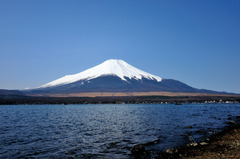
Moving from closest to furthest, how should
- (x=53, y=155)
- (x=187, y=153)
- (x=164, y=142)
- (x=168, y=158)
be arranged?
(x=168, y=158) < (x=187, y=153) < (x=53, y=155) < (x=164, y=142)

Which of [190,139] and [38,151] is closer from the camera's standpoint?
[38,151]

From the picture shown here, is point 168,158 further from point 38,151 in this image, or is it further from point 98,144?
point 38,151

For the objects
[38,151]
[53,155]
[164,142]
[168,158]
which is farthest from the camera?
[164,142]

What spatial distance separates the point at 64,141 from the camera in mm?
29250

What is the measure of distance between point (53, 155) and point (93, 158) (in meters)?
4.38

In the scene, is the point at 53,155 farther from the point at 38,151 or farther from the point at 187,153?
the point at 187,153

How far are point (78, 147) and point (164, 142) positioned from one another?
1103cm

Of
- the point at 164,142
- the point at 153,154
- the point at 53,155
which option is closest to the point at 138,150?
the point at 153,154

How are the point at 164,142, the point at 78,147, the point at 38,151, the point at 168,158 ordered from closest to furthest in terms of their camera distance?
1. the point at 168,158
2. the point at 38,151
3. the point at 78,147
4. the point at 164,142

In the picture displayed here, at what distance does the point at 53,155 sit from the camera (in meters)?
22.3

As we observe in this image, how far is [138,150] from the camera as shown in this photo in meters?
23.0

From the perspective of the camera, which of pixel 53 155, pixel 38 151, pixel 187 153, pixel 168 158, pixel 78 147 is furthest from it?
pixel 78 147

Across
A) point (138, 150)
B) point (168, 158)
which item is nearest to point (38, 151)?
point (138, 150)

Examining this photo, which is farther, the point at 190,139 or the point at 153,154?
the point at 190,139
